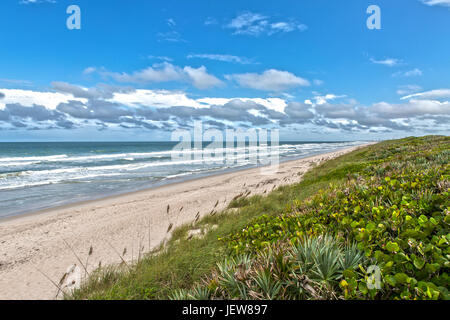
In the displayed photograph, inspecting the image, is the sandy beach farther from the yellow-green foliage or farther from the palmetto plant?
the yellow-green foliage

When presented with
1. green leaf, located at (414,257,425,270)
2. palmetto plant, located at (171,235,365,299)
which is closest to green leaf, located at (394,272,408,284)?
green leaf, located at (414,257,425,270)

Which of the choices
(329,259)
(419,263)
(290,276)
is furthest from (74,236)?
(419,263)

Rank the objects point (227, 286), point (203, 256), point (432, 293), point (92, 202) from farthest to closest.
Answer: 1. point (92, 202)
2. point (203, 256)
3. point (227, 286)
4. point (432, 293)

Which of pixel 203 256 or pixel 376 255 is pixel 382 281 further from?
pixel 203 256

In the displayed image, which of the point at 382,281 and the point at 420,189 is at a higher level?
the point at 420,189

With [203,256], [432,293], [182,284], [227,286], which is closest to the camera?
[432,293]

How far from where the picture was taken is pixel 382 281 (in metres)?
2.21

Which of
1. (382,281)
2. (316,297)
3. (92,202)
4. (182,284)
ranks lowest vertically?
(92,202)

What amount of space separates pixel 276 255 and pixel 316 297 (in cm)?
66

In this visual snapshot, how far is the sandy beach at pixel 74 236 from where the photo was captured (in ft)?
18.0

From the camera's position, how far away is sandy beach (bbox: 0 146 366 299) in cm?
548

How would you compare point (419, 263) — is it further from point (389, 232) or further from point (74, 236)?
point (74, 236)
